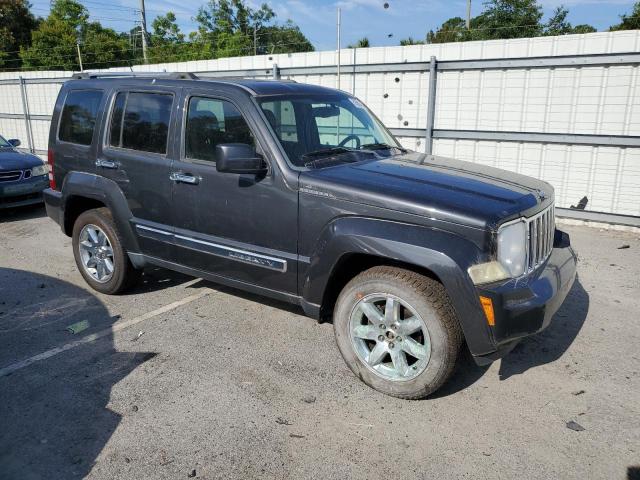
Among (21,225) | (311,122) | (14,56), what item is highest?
(14,56)

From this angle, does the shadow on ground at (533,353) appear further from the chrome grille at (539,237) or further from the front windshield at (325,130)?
the front windshield at (325,130)

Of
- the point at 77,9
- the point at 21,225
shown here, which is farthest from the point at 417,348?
the point at 77,9

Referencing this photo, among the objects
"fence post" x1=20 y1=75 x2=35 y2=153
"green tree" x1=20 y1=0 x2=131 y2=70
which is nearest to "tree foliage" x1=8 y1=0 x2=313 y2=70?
"green tree" x1=20 y1=0 x2=131 y2=70

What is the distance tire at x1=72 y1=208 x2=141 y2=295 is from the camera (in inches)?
192

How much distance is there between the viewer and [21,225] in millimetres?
8180

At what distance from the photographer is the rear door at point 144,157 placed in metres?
4.35

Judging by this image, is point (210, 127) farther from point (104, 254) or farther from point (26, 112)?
point (26, 112)

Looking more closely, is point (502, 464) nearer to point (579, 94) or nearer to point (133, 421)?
point (133, 421)

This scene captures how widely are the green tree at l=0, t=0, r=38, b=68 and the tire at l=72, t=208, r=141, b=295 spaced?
1613 inches

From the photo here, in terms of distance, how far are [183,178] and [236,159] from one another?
83 cm

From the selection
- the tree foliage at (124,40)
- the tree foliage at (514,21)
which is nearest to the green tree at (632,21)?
the tree foliage at (514,21)

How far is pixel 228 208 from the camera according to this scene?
3.95 meters

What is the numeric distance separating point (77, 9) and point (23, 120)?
109 ft

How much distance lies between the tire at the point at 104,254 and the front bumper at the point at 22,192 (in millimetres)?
3899
